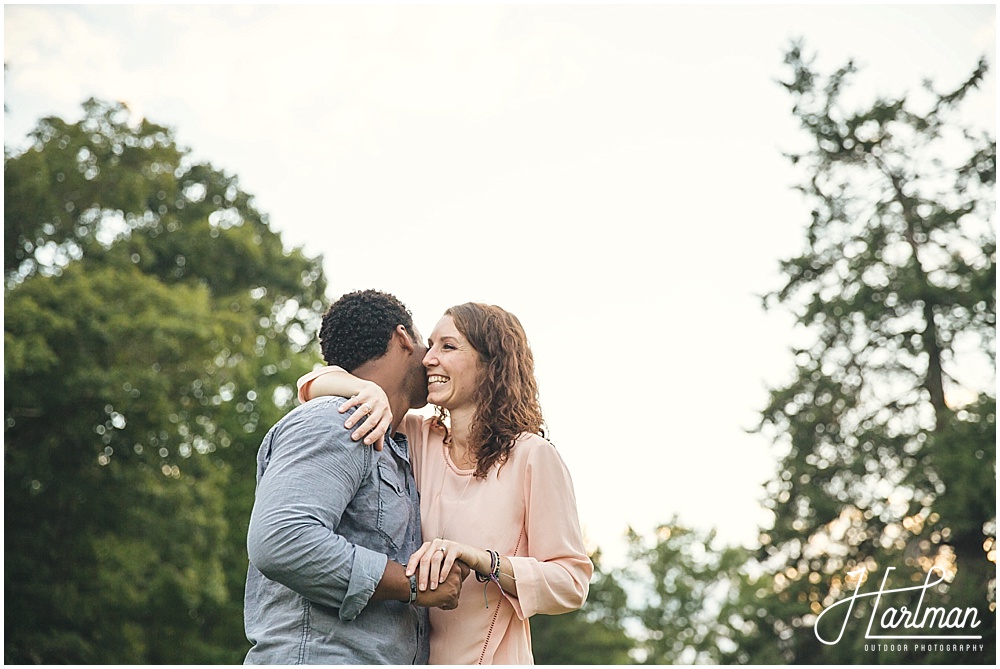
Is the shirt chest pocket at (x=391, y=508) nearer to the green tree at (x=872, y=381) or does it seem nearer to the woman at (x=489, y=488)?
the woman at (x=489, y=488)

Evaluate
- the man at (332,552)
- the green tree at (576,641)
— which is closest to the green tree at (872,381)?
the green tree at (576,641)

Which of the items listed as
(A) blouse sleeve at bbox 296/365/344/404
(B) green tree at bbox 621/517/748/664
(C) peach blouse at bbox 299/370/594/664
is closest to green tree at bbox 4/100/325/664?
(A) blouse sleeve at bbox 296/365/344/404

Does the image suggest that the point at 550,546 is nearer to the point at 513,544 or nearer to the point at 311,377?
the point at 513,544

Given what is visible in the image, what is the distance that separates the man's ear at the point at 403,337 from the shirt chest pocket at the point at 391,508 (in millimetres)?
505

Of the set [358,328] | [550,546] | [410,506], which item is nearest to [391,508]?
[410,506]

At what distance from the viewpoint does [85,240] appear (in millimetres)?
18938

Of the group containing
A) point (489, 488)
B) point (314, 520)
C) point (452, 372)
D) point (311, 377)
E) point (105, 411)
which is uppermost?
point (105, 411)

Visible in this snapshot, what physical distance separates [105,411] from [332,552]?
53.0 ft

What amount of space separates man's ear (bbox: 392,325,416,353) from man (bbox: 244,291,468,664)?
393 millimetres

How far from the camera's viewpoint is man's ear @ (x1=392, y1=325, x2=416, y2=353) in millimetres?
3582

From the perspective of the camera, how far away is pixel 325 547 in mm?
2766

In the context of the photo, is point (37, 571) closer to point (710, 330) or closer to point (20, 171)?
point (20, 171)

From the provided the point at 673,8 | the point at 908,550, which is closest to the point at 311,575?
the point at 908,550

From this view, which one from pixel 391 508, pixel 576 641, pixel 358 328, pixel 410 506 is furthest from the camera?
pixel 576 641
